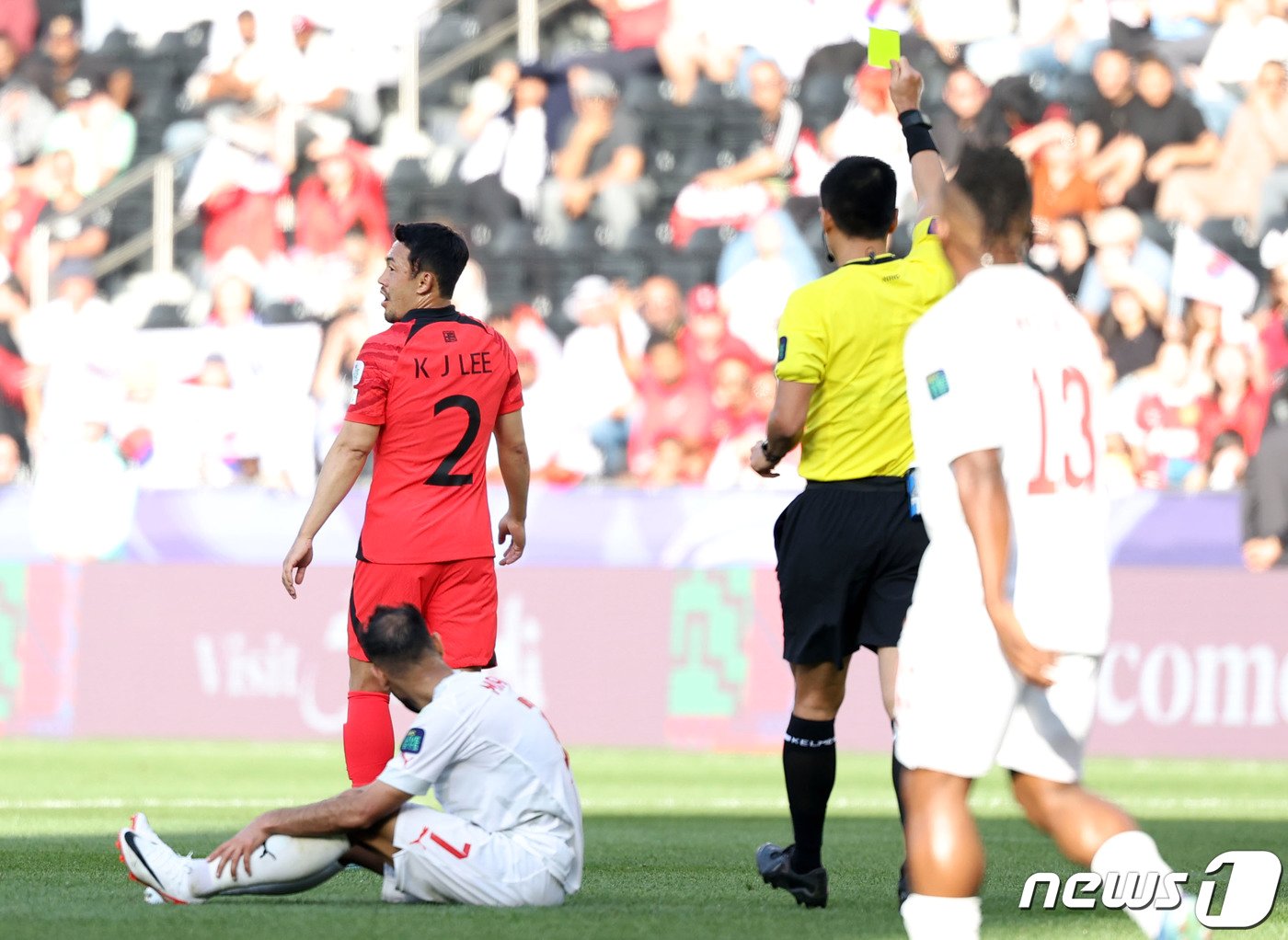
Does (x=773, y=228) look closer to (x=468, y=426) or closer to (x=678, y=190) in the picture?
(x=678, y=190)

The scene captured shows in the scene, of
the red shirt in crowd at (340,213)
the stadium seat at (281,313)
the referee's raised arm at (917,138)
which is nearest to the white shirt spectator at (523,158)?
the red shirt in crowd at (340,213)

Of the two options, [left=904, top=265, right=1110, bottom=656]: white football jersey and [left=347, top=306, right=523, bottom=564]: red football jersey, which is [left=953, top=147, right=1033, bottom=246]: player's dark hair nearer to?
[left=904, top=265, right=1110, bottom=656]: white football jersey

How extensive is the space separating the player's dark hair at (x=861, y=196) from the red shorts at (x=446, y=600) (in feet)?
5.42

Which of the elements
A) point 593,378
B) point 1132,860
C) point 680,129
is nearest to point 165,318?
point 593,378

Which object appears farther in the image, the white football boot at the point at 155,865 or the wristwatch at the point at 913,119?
the wristwatch at the point at 913,119

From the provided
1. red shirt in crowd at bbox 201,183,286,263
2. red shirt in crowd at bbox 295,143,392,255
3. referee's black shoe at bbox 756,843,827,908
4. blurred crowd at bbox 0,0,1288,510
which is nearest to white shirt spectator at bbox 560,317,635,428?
blurred crowd at bbox 0,0,1288,510

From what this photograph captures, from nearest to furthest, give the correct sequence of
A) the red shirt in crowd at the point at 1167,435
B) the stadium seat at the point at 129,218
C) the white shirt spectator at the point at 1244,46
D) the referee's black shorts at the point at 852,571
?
1. the referee's black shorts at the point at 852,571
2. the red shirt in crowd at the point at 1167,435
3. the white shirt spectator at the point at 1244,46
4. the stadium seat at the point at 129,218

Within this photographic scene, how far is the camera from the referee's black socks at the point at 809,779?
6938mm

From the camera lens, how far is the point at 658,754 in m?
13.8

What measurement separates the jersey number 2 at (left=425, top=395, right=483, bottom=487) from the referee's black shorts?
1.20 m

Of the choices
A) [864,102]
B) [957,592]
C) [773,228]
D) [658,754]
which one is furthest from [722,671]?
[957,592]

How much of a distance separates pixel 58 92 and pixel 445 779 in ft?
53.0

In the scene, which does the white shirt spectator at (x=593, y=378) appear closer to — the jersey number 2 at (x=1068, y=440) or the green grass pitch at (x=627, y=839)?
the green grass pitch at (x=627, y=839)

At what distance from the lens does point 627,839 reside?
9195 mm
